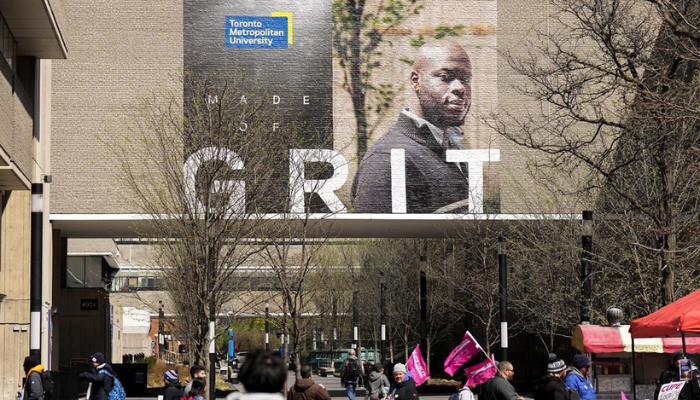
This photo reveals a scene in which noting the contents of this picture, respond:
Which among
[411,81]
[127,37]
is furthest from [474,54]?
[127,37]

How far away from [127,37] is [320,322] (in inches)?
2010

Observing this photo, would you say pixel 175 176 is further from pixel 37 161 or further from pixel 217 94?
pixel 37 161

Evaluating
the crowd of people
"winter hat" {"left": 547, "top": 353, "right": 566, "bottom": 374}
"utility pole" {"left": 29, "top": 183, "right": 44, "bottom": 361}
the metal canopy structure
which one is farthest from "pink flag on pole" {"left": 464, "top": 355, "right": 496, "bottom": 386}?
the metal canopy structure

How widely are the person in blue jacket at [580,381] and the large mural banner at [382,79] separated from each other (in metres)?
31.4

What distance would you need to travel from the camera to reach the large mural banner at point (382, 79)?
48344mm

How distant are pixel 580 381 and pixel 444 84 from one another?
1333 inches

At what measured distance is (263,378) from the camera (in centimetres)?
670

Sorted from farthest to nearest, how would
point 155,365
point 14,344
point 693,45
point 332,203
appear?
point 155,365 → point 332,203 → point 14,344 → point 693,45

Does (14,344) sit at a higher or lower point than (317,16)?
lower

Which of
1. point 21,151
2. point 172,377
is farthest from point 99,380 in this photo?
point 21,151

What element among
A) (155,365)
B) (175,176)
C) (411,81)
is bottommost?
(155,365)

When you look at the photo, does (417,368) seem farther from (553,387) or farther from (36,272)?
(553,387)

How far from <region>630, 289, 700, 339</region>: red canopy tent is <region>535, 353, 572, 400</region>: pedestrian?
6.55 feet

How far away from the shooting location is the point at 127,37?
48625 mm
